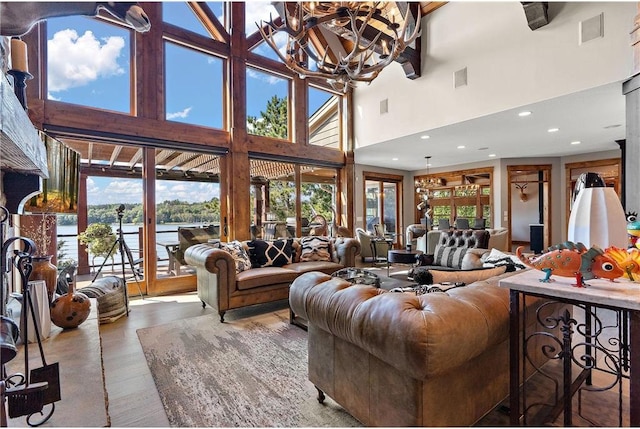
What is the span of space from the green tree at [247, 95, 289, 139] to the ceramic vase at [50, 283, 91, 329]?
4.30m

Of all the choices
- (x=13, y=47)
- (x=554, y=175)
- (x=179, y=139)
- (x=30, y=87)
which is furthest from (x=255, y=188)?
(x=554, y=175)

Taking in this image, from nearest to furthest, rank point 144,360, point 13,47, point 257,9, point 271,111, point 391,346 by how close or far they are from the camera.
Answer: point 391,346 → point 13,47 → point 144,360 → point 257,9 → point 271,111

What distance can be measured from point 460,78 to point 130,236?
5.67m

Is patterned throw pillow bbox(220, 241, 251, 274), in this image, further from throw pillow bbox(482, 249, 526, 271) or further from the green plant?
throw pillow bbox(482, 249, 526, 271)

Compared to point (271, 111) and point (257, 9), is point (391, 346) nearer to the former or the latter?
point (271, 111)

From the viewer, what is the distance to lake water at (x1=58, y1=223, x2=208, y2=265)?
4.20 metres

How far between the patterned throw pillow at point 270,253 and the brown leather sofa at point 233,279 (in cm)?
11

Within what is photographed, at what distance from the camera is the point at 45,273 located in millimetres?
2158

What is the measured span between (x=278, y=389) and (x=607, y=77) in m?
4.61

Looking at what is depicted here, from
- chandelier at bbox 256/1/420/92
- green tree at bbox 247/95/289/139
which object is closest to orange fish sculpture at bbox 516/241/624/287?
chandelier at bbox 256/1/420/92

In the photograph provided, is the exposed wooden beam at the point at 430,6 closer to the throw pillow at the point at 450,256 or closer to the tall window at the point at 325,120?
the tall window at the point at 325,120

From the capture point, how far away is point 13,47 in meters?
1.79

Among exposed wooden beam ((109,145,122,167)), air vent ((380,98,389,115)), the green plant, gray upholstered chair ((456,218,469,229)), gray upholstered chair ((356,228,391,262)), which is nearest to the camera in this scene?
A: the green plant

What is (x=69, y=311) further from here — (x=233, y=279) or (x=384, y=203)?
(x=384, y=203)
